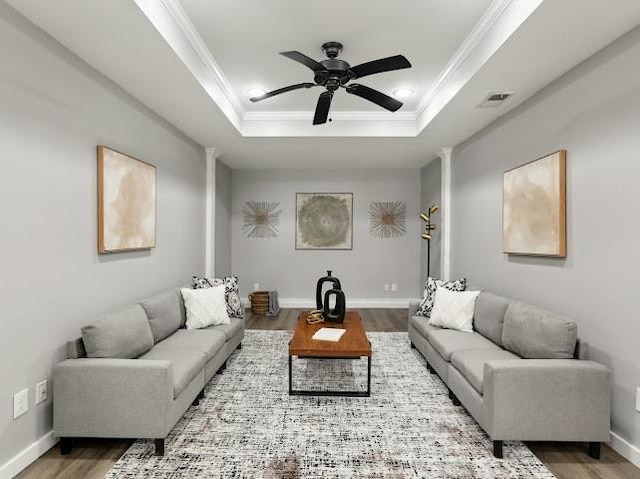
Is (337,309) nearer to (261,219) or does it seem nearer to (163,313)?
(163,313)

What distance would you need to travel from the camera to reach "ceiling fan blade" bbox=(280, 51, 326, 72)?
2.26 metres

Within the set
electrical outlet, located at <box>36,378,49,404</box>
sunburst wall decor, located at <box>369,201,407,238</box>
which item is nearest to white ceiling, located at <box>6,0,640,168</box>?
electrical outlet, located at <box>36,378,49,404</box>

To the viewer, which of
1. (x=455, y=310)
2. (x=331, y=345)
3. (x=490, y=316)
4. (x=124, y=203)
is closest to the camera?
(x=331, y=345)

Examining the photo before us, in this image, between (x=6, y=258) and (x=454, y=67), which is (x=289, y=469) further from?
(x=454, y=67)

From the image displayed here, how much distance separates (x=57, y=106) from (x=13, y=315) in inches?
50.9

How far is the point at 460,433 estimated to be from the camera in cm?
241

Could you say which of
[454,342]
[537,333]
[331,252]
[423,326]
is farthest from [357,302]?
[537,333]

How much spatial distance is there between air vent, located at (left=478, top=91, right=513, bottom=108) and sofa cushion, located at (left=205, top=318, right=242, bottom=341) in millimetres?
3167

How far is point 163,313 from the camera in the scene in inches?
123

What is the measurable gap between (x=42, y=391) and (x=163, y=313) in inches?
41.1

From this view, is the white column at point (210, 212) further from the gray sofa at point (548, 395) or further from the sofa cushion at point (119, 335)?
the gray sofa at point (548, 395)

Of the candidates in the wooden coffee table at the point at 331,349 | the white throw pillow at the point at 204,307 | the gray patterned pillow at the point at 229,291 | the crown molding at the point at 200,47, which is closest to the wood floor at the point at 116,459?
the wooden coffee table at the point at 331,349

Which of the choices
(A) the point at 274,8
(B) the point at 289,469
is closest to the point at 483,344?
(B) the point at 289,469

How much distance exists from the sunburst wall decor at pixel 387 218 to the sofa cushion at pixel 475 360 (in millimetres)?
3767
